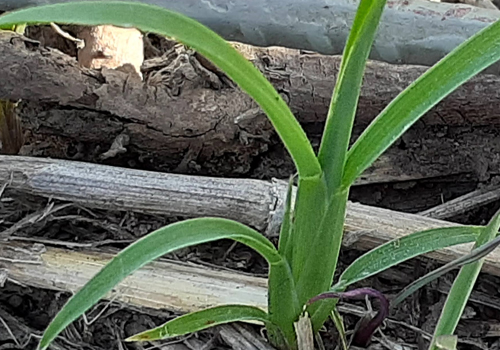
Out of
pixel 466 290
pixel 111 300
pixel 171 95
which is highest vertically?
pixel 171 95

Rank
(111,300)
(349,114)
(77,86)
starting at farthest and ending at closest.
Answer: (77,86) → (111,300) → (349,114)

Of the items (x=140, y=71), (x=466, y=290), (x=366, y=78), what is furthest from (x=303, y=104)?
(x=466, y=290)

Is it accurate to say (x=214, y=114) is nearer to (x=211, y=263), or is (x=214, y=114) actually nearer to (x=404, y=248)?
(x=211, y=263)

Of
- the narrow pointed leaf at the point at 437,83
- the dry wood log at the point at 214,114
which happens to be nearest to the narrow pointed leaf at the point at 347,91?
the narrow pointed leaf at the point at 437,83

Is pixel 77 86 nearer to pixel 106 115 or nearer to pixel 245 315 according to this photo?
pixel 106 115

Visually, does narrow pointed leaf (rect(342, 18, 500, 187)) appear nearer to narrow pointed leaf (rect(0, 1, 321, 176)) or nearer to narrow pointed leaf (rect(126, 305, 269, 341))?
narrow pointed leaf (rect(0, 1, 321, 176))
